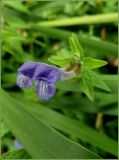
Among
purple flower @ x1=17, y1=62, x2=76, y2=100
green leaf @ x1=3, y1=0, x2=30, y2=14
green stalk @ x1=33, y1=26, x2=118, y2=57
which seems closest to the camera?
purple flower @ x1=17, y1=62, x2=76, y2=100

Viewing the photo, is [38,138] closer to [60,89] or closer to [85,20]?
[60,89]

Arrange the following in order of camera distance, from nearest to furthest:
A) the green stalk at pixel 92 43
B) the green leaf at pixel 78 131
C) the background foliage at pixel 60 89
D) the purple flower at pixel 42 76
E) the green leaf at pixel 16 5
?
the purple flower at pixel 42 76, the background foliage at pixel 60 89, the green leaf at pixel 78 131, the green stalk at pixel 92 43, the green leaf at pixel 16 5

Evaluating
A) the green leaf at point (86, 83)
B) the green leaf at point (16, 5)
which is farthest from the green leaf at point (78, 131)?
the green leaf at point (16, 5)

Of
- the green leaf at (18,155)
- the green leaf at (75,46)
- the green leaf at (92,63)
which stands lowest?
the green leaf at (18,155)

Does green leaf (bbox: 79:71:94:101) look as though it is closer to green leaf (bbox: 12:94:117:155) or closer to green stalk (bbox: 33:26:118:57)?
green leaf (bbox: 12:94:117:155)

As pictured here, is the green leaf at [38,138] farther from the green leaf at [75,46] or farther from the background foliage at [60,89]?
the green leaf at [75,46]

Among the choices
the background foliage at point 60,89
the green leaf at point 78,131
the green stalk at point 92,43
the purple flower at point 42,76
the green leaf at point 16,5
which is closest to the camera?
the purple flower at point 42,76

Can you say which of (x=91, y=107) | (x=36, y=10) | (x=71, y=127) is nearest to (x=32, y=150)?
(x=71, y=127)

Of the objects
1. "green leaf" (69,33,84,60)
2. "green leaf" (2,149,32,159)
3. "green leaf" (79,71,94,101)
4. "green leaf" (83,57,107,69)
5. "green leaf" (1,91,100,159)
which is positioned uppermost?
"green leaf" (69,33,84,60)

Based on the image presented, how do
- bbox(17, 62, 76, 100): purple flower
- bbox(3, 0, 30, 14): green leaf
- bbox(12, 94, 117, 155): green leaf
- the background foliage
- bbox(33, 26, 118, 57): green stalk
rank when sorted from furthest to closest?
bbox(3, 0, 30, 14): green leaf, bbox(33, 26, 118, 57): green stalk, bbox(12, 94, 117, 155): green leaf, the background foliage, bbox(17, 62, 76, 100): purple flower

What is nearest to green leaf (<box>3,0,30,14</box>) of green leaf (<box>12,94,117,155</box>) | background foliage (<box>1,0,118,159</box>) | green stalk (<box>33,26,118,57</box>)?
background foliage (<box>1,0,118,159</box>)
